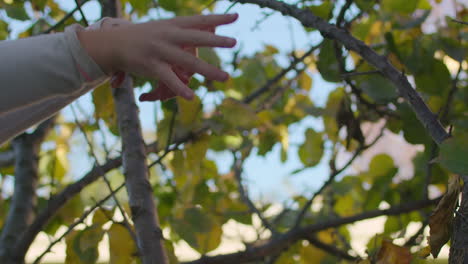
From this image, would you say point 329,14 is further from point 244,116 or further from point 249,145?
point 249,145

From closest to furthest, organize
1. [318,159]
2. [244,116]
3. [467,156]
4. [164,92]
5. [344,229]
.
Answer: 1. [467,156]
2. [164,92]
3. [244,116]
4. [318,159]
5. [344,229]

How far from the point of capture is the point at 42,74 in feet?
1.00

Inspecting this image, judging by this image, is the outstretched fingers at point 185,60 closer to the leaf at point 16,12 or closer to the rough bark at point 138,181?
the rough bark at point 138,181

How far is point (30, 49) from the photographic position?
1.01ft

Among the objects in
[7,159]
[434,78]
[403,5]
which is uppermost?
[7,159]

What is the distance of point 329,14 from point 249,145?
272 millimetres

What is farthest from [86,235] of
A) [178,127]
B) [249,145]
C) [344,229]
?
[344,229]

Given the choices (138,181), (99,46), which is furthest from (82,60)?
(138,181)

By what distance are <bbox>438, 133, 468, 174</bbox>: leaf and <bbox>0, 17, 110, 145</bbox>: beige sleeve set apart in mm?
225

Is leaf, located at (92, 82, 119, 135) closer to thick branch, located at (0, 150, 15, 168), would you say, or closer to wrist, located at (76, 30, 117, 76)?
wrist, located at (76, 30, 117, 76)

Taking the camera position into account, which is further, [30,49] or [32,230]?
[32,230]

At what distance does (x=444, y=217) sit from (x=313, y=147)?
15.8 inches

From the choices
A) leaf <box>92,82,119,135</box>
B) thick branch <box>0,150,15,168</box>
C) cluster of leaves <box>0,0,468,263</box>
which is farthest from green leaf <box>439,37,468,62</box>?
thick branch <box>0,150,15,168</box>

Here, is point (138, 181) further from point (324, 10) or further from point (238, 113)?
point (324, 10)
